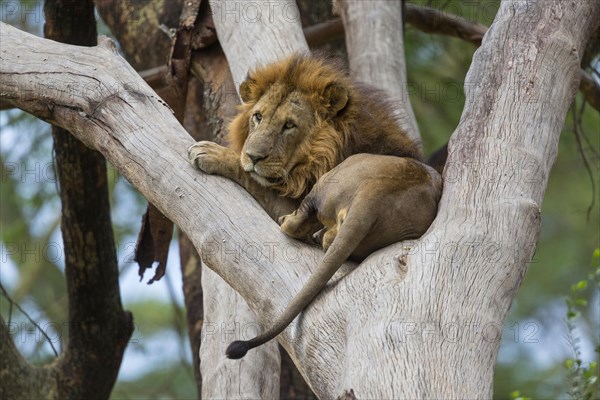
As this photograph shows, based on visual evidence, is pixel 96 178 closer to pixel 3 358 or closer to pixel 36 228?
pixel 3 358

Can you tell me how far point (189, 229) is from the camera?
4535 millimetres

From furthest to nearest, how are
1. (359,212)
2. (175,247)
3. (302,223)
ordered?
(175,247), (302,223), (359,212)

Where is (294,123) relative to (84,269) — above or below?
above

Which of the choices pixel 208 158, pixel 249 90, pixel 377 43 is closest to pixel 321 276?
pixel 208 158

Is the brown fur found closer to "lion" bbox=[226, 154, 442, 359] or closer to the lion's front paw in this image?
the lion's front paw

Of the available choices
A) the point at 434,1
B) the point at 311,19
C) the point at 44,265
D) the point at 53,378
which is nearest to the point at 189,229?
the point at 53,378

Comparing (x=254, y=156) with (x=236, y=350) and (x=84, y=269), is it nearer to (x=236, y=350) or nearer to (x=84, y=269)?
(x=236, y=350)

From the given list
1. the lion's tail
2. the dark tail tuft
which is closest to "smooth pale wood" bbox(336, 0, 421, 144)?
the lion's tail

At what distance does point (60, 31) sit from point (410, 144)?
3490mm

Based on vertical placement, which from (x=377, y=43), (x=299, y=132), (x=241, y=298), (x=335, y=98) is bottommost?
(x=241, y=298)

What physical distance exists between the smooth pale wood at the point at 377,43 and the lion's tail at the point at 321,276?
114 inches

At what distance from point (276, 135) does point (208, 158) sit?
44 cm

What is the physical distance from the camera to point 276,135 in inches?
197

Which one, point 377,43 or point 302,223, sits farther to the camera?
point 377,43
